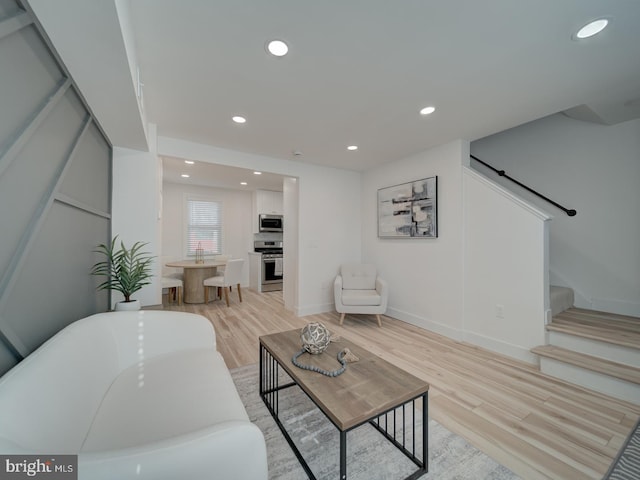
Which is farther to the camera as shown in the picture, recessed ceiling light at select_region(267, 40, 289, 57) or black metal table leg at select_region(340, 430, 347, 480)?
recessed ceiling light at select_region(267, 40, 289, 57)

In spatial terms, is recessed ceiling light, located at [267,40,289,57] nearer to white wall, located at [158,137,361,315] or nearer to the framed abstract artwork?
white wall, located at [158,137,361,315]

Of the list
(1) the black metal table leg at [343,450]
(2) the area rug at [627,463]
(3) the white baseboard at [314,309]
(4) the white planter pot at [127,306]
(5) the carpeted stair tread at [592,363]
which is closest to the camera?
(1) the black metal table leg at [343,450]

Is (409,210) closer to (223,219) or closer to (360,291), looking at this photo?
(360,291)

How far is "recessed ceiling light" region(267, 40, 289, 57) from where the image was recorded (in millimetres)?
1539

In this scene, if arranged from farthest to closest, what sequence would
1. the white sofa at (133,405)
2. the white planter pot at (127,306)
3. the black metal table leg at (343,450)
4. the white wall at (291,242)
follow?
1. the white wall at (291,242)
2. the white planter pot at (127,306)
3. the black metal table leg at (343,450)
4. the white sofa at (133,405)

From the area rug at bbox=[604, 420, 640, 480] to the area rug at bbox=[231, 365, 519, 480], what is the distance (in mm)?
530

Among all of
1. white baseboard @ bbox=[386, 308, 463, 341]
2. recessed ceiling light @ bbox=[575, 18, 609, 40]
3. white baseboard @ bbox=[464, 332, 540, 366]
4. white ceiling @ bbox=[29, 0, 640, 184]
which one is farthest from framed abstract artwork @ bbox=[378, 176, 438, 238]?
recessed ceiling light @ bbox=[575, 18, 609, 40]

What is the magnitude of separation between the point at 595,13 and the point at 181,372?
9.86 feet

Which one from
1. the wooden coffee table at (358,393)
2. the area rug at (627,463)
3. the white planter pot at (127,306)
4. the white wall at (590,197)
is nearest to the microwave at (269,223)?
the white planter pot at (127,306)

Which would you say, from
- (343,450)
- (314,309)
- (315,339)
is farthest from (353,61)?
(314,309)

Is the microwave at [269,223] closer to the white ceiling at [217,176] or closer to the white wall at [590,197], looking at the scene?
the white ceiling at [217,176]

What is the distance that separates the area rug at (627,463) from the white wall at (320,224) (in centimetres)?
318

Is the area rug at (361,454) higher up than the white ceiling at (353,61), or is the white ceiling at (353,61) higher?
the white ceiling at (353,61)

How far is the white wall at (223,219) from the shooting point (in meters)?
5.42
